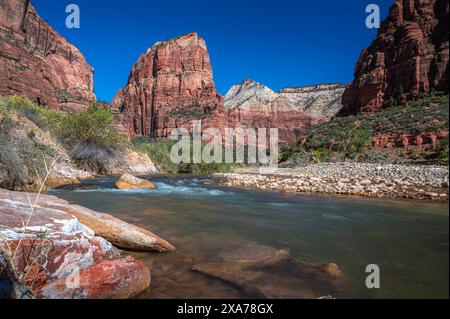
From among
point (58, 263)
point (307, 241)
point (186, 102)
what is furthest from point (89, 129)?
point (186, 102)

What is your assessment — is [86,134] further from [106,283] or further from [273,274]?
[273,274]

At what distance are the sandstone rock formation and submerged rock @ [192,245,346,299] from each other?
2.92 feet

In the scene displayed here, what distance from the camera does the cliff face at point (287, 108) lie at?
382 feet

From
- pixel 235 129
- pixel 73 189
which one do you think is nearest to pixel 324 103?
pixel 235 129

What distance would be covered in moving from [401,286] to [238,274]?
152cm

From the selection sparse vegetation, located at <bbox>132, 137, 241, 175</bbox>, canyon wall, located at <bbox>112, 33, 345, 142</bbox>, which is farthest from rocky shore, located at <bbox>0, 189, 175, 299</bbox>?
canyon wall, located at <bbox>112, 33, 345, 142</bbox>

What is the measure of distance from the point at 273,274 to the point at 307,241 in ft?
4.74

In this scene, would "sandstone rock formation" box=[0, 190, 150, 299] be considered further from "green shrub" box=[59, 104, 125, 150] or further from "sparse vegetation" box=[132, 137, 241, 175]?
"sparse vegetation" box=[132, 137, 241, 175]

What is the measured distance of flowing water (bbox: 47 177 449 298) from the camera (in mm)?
1616

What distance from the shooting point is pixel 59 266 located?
2463 millimetres

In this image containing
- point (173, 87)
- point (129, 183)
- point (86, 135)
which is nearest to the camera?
point (129, 183)

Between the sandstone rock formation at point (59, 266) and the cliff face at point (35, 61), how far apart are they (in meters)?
52.9

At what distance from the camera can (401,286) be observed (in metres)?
1.81
